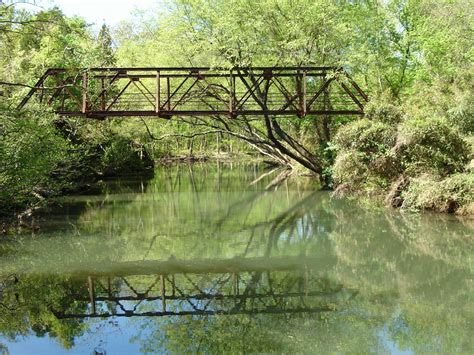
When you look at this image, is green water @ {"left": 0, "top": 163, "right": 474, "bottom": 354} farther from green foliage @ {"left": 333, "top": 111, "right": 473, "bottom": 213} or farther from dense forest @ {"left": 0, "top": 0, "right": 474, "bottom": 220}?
dense forest @ {"left": 0, "top": 0, "right": 474, "bottom": 220}

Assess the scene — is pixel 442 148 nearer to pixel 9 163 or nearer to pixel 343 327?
pixel 343 327

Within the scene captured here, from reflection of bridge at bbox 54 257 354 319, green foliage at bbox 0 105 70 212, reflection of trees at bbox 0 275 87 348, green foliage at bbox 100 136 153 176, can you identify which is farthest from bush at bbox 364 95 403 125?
green foliage at bbox 100 136 153 176

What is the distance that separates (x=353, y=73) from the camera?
82.8 feet

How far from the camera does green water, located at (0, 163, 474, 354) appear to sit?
24.9ft

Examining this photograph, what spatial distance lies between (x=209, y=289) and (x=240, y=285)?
2.10ft

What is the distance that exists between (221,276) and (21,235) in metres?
7.34

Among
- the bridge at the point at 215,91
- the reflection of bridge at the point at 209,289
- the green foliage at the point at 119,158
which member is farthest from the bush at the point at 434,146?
the green foliage at the point at 119,158

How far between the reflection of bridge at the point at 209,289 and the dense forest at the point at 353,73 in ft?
13.2

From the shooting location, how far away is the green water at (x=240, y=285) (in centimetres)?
758

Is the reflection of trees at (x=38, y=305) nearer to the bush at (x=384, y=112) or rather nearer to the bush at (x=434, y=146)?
the bush at (x=434, y=146)

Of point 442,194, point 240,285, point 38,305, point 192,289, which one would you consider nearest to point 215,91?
point 442,194

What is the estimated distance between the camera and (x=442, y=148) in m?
17.9

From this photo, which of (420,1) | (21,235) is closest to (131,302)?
(21,235)

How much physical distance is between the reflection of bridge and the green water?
0.12ft
